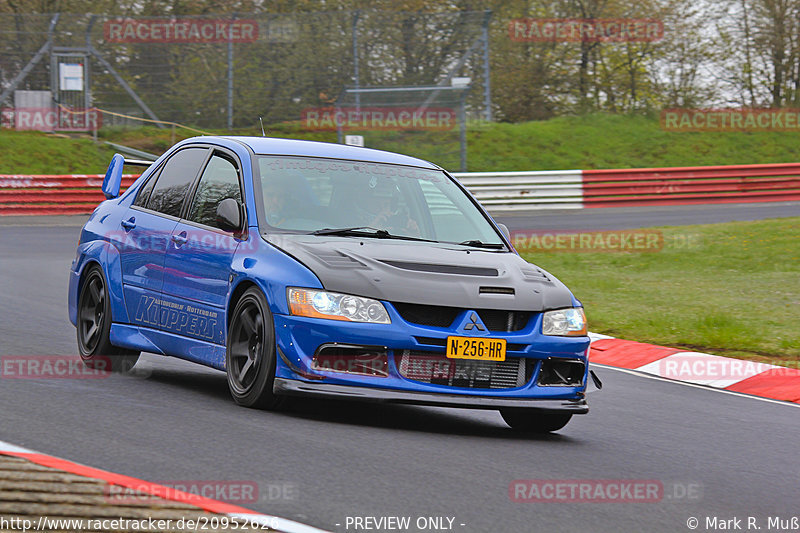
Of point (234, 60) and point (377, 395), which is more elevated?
point (234, 60)

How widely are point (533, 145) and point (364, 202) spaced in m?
27.0

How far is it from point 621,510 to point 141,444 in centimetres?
224

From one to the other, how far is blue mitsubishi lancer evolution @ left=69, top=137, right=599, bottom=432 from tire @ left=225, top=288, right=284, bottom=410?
0.01 meters

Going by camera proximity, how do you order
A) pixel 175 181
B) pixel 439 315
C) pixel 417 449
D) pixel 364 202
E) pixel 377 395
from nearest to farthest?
pixel 417 449 → pixel 377 395 → pixel 439 315 → pixel 364 202 → pixel 175 181

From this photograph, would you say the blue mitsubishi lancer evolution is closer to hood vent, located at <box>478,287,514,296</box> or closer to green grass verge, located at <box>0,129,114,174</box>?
hood vent, located at <box>478,287,514,296</box>

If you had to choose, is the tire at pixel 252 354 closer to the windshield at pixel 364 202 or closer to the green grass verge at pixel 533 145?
the windshield at pixel 364 202

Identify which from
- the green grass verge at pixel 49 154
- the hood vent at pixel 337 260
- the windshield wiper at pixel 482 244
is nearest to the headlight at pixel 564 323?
the windshield wiper at pixel 482 244

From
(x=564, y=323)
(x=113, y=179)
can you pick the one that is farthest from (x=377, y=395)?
(x=113, y=179)

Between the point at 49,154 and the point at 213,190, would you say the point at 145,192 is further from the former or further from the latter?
the point at 49,154

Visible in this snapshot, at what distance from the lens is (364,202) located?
7.75m

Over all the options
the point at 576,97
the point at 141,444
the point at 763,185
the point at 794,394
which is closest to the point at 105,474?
the point at 141,444

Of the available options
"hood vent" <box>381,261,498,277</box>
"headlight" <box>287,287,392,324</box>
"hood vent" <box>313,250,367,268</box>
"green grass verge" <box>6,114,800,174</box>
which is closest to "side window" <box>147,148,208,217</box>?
"hood vent" <box>313,250,367,268</box>

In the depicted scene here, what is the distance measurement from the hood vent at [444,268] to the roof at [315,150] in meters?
1.44

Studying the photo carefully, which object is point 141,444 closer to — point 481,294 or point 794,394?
point 481,294
